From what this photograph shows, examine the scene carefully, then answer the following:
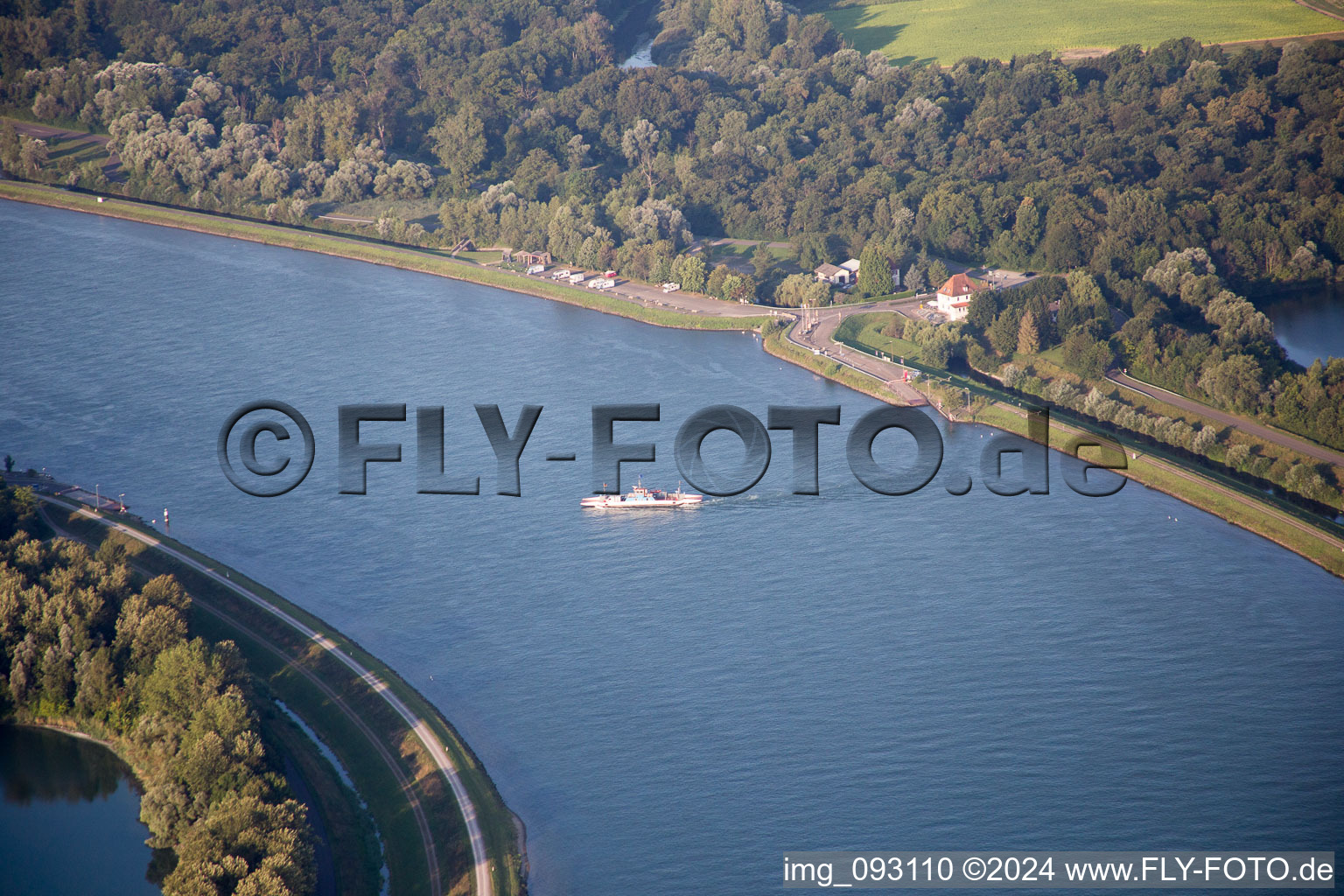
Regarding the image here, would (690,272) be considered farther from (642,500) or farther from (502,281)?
(642,500)

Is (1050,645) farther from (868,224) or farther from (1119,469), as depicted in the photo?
(868,224)

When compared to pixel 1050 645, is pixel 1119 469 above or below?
above

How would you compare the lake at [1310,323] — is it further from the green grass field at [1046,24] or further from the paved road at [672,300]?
the green grass field at [1046,24]

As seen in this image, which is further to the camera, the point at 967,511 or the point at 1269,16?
the point at 1269,16

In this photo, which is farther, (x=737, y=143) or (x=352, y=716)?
(x=737, y=143)

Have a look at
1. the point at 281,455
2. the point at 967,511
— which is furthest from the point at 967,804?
the point at 281,455

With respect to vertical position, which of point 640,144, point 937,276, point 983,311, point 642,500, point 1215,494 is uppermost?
point 640,144

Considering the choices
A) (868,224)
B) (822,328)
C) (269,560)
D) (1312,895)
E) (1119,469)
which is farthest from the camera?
(868,224)

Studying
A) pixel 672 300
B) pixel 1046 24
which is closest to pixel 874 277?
pixel 672 300
